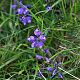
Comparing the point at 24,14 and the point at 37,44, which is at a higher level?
the point at 24,14

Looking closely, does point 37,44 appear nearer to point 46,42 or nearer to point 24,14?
point 46,42

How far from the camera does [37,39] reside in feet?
6.17

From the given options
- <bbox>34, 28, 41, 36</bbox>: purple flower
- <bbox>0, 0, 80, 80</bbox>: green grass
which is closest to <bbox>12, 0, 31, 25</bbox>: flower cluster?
<bbox>0, 0, 80, 80</bbox>: green grass

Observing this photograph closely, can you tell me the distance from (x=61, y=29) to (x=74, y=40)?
12cm

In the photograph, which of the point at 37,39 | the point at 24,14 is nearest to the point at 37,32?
the point at 37,39

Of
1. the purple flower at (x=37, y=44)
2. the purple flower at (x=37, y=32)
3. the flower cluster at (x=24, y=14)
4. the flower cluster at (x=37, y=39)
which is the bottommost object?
the purple flower at (x=37, y=44)

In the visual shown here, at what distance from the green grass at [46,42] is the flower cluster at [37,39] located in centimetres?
5

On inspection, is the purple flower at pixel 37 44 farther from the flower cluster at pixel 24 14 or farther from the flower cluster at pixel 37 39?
the flower cluster at pixel 24 14

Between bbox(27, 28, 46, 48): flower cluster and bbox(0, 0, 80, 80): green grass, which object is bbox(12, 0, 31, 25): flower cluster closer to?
bbox(0, 0, 80, 80): green grass

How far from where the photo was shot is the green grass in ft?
6.15

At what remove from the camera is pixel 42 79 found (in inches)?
71.9

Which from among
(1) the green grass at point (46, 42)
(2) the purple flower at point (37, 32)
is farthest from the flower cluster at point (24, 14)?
(2) the purple flower at point (37, 32)

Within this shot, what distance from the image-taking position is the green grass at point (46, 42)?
73.9 inches

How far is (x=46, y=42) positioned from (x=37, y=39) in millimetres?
109
